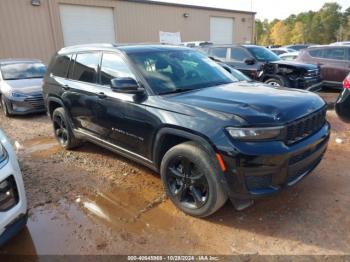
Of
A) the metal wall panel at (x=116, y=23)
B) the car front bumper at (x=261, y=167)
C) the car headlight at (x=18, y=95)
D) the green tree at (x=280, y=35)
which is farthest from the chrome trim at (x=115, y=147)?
the green tree at (x=280, y=35)

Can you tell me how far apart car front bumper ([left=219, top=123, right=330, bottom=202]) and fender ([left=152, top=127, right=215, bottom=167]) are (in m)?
0.16

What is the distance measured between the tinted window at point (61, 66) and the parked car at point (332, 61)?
777 cm

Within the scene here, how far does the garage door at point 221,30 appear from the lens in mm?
23656

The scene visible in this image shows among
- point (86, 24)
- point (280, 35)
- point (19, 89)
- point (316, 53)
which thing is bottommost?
point (19, 89)

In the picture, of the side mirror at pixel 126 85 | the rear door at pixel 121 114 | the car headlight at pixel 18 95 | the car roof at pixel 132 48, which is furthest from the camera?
the car headlight at pixel 18 95

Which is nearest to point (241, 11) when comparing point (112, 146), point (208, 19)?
point (208, 19)

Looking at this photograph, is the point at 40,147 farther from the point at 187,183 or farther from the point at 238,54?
the point at 238,54

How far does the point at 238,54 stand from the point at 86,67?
5.89 meters

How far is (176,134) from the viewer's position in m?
2.90

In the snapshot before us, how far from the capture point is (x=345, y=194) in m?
3.32

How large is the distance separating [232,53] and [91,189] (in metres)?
6.81

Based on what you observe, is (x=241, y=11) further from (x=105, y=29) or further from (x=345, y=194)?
(x=345, y=194)

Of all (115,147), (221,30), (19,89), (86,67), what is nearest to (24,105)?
(19,89)

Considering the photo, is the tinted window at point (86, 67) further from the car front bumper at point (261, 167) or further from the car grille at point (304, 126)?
the car grille at point (304, 126)
